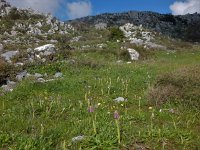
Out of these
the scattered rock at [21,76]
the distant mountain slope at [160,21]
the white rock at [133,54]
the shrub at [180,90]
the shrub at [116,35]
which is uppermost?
the distant mountain slope at [160,21]

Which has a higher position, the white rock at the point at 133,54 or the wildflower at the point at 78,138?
the white rock at the point at 133,54

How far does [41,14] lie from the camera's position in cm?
4681

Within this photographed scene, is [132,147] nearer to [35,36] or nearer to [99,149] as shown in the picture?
[99,149]

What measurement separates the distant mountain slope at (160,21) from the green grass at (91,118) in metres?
56.4

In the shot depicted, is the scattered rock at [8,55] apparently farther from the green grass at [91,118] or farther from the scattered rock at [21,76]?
the green grass at [91,118]

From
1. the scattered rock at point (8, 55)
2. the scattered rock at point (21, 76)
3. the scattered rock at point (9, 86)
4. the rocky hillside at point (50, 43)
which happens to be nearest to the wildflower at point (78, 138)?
the scattered rock at point (9, 86)

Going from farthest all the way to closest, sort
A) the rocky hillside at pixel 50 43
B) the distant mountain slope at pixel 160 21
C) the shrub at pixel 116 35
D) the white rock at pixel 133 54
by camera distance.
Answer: the distant mountain slope at pixel 160 21, the shrub at pixel 116 35, the white rock at pixel 133 54, the rocky hillside at pixel 50 43

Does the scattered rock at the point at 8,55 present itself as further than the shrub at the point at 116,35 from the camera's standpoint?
No

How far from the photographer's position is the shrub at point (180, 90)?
12.1 metres

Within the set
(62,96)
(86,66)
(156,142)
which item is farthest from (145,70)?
(156,142)

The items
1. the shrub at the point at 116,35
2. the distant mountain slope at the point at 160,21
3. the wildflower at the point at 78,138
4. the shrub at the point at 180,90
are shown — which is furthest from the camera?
the distant mountain slope at the point at 160,21

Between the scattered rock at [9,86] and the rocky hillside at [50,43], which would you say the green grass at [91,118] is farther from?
the rocky hillside at [50,43]

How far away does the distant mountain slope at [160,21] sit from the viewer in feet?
239

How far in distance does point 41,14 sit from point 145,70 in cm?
2948
